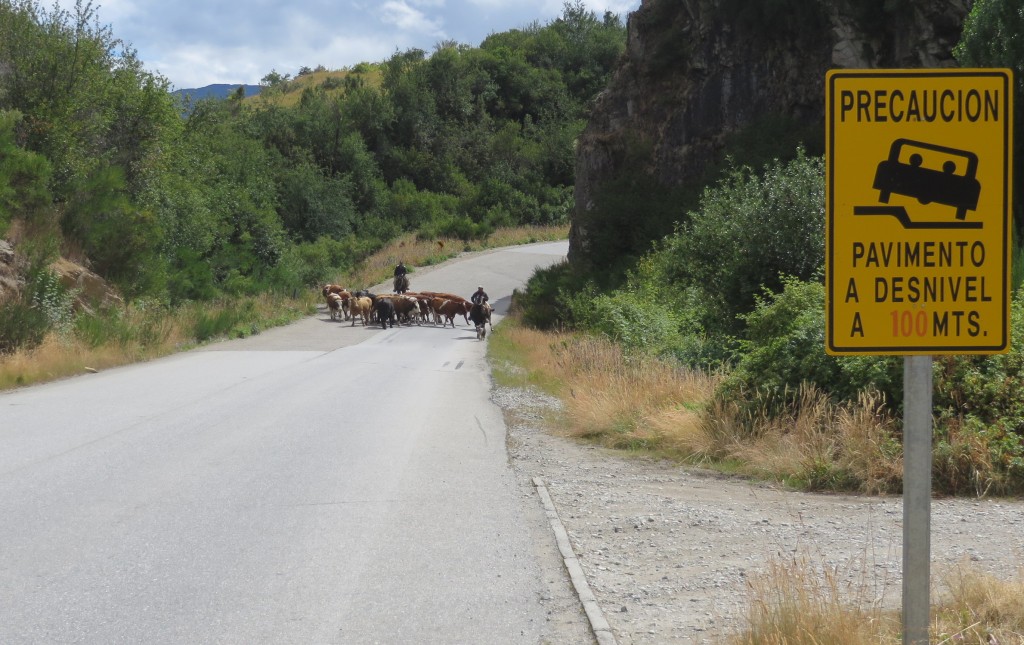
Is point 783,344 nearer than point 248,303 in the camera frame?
Yes

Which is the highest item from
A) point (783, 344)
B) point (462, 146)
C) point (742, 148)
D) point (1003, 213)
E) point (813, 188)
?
point (462, 146)

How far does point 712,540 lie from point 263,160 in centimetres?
6259

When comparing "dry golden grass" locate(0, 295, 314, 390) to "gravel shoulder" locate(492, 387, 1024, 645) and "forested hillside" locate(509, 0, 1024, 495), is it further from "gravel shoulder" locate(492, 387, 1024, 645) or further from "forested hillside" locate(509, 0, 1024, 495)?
"gravel shoulder" locate(492, 387, 1024, 645)

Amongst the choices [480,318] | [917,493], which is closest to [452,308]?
[480,318]

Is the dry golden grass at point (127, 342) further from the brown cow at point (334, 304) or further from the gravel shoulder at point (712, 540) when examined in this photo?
the gravel shoulder at point (712, 540)

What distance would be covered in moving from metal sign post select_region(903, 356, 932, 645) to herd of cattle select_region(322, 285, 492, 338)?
34.6 metres

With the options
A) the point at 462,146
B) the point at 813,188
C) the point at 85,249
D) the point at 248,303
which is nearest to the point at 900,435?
the point at 813,188

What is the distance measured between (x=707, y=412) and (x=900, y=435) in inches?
90.8

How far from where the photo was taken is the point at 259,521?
26.0ft

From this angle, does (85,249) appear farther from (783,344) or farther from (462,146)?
(462,146)

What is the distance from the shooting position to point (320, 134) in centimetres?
8544

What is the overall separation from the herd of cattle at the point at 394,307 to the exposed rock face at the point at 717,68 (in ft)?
18.9

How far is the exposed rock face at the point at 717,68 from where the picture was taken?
30.0 meters

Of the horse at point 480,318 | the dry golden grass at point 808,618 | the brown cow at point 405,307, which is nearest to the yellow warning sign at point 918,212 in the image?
the dry golden grass at point 808,618
